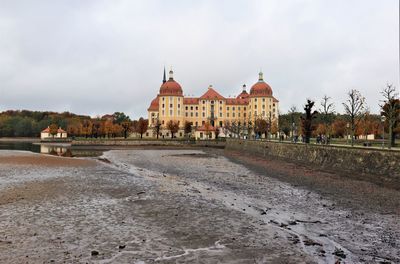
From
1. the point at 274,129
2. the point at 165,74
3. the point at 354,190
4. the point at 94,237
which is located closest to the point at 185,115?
the point at 165,74

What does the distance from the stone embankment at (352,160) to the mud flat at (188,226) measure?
8.21 metres

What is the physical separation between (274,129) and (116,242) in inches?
4008

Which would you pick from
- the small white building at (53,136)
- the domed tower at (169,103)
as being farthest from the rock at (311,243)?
the small white building at (53,136)

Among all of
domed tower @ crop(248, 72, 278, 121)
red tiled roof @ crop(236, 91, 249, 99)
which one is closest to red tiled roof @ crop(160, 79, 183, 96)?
domed tower @ crop(248, 72, 278, 121)

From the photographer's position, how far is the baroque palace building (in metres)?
141

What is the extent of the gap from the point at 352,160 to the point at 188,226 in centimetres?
2406

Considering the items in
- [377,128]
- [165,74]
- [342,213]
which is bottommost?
[342,213]

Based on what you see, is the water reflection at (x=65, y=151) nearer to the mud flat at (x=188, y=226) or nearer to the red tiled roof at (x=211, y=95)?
the mud flat at (x=188, y=226)

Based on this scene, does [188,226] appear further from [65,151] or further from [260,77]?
[260,77]

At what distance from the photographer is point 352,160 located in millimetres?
33125

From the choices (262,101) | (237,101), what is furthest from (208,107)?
(262,101)

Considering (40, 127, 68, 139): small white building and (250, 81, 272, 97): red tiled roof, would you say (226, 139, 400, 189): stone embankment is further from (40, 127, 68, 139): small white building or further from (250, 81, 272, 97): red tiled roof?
(40, 127, 68, 139): small white building

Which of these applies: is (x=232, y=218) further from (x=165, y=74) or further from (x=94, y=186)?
(x=165, y=74)

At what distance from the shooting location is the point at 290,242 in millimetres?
11617
